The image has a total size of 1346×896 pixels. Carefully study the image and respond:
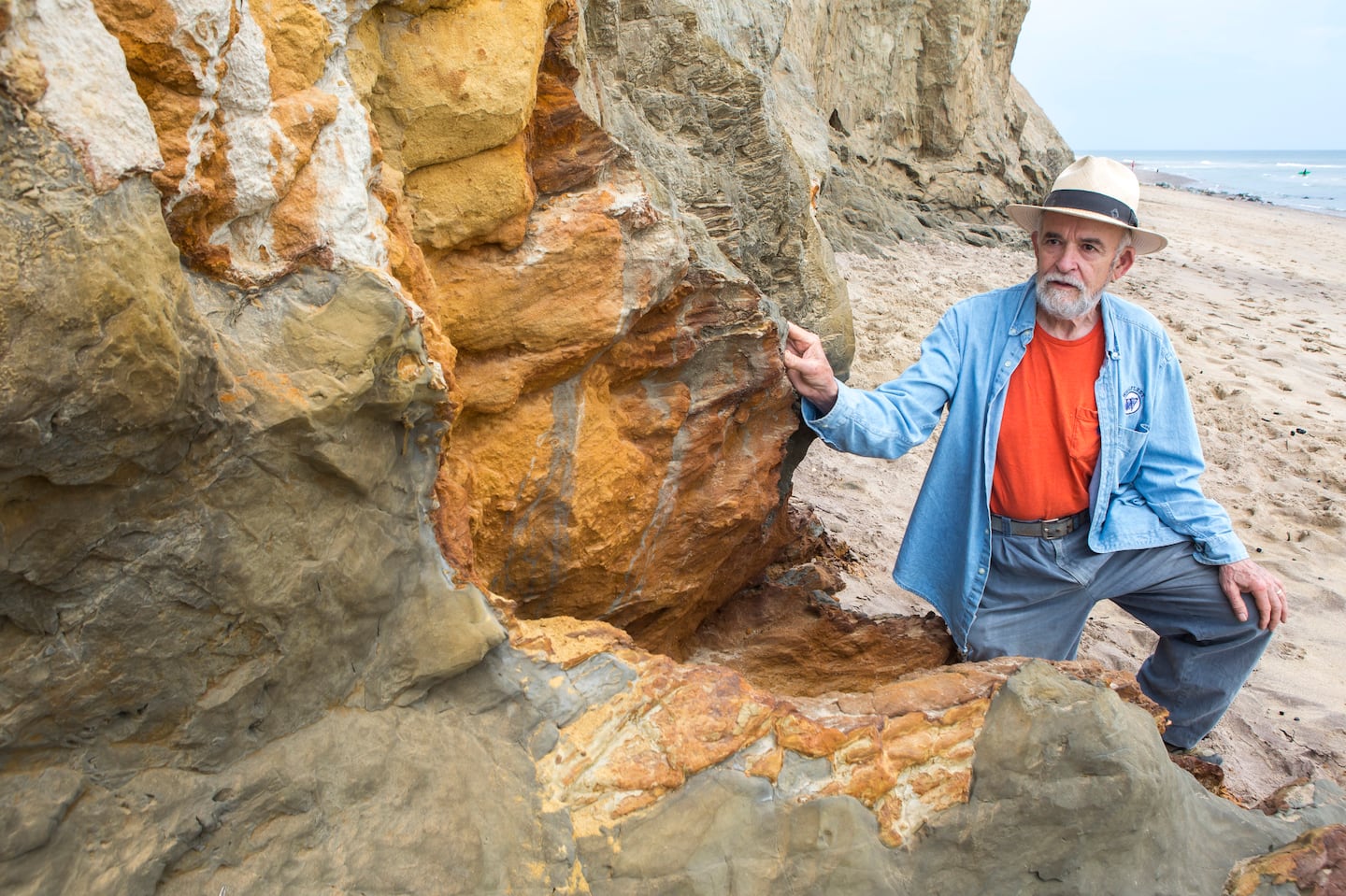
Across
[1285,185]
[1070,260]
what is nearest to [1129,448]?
[1070,260]

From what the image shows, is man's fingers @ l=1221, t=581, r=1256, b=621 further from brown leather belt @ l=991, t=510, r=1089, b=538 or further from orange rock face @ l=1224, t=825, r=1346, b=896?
orange rock face @ l=1224, t=825, r=1346, b=896

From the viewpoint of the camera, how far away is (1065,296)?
263 cm

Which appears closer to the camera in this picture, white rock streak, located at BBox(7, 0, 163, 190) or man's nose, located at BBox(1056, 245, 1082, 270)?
white rock streak, located at BBox(7, 0, 163, 190)

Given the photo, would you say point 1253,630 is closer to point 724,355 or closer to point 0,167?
point 724,355

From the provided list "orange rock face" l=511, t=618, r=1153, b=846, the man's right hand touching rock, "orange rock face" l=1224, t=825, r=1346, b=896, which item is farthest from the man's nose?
"orange rock face" l=1224, t=825, r=1346, b=896

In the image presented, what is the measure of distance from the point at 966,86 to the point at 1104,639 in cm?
1111

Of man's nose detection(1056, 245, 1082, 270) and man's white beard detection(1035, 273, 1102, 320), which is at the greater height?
man's nose detection(1056, 245, 1082, 270)

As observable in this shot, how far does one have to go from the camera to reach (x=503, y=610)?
1.74 meters

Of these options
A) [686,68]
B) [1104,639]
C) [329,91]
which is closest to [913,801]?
[329,91]

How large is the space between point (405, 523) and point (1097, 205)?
202 centimetres

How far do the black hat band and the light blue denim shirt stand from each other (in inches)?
10.4

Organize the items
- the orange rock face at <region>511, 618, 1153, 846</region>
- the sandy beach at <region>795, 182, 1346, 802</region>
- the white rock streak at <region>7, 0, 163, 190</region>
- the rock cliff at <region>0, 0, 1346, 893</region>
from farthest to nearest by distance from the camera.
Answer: the sandy beach at <region>795, 182, 1346, 802</region>, the orange rock face at <region>511, 618, 1153, 846</region>, the rock cliff at <region>0, 0, 1346, 893</region>, the white rock streak at <region>7, 0, 163, 190</region>

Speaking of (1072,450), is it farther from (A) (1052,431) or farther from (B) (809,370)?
(B) (809,370)

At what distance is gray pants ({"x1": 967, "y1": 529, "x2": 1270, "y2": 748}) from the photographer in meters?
2.72
